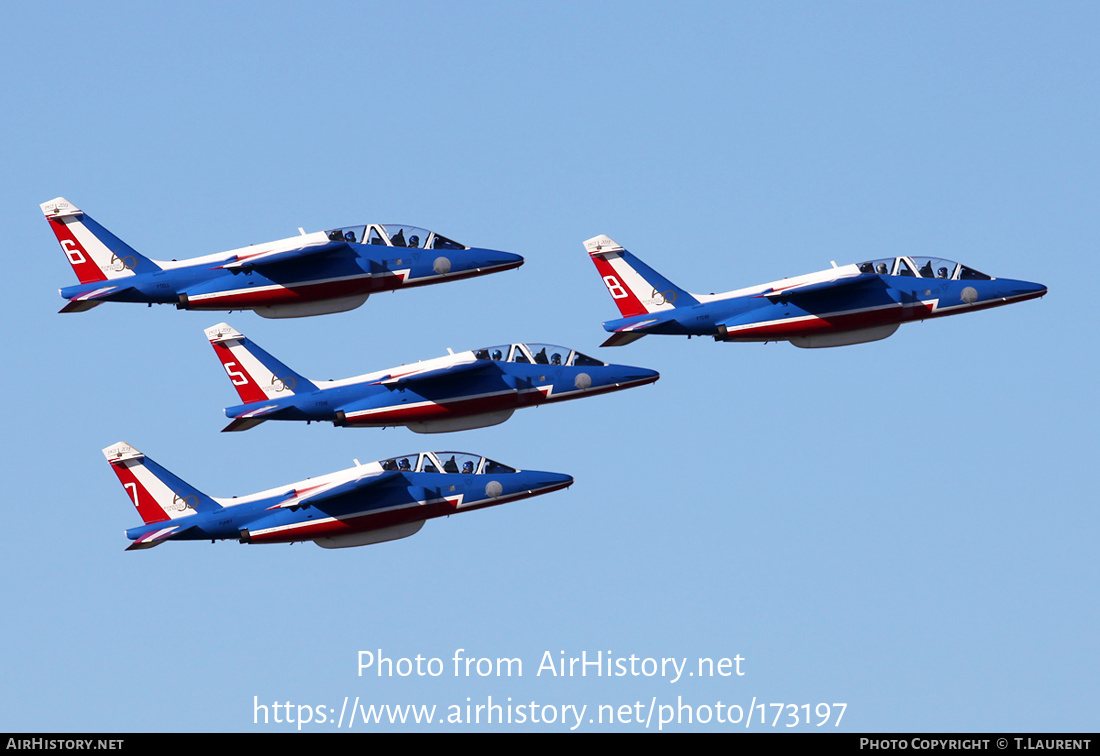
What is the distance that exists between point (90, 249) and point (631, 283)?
18.8m

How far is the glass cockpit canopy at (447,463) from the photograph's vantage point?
6931cm

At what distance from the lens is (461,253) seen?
72938 millimetres

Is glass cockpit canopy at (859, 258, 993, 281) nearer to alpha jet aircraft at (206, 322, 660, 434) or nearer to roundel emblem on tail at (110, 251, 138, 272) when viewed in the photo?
alpha jet aircraft at (206, 322, 660, 434)

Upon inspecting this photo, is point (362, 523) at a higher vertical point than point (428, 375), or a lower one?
lower

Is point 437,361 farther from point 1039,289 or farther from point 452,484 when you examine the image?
point 1039,289

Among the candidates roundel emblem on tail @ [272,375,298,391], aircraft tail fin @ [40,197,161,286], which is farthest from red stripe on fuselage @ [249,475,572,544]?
aircraft tail fin @ [40,197,161,286]

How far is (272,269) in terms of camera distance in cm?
7100

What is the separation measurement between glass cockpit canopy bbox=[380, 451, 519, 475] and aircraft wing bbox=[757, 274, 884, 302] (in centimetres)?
1104

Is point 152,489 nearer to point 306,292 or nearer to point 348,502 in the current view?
point 348,502

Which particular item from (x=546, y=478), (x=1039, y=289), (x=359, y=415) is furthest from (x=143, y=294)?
(x=1039, y=289)

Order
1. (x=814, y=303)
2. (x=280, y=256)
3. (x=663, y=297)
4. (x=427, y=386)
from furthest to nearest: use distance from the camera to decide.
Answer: (x=663, y=297)
(x=814, y=303)
(x=280, y=256)
(x=427, y=386)

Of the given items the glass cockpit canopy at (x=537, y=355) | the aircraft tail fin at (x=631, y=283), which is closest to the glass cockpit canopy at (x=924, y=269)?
the aircraft tail fin at (x=631, y=283)

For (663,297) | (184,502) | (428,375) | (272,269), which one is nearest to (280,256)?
(272,269)

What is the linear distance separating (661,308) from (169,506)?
18295mm
